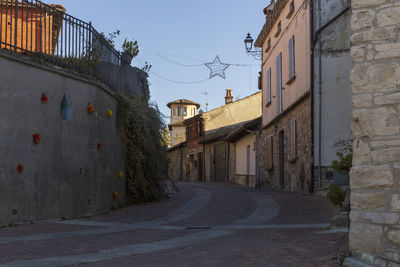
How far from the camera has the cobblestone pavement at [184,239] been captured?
5251mm

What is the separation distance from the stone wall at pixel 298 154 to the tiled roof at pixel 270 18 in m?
4.07

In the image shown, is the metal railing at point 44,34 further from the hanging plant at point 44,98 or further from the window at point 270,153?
the window at point 270,153

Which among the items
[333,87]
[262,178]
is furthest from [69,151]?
[262,178]

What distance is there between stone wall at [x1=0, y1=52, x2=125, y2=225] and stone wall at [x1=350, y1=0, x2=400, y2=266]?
19.5ft

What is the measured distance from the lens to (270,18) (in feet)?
66.2

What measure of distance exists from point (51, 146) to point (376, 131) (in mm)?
6482

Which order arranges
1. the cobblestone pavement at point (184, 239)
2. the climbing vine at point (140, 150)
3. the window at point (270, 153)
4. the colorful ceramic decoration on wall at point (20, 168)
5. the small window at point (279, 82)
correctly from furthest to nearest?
the window at point (270, 153) < the small window at point (279, 82) < the climbing vine at point (140, 150) < the colorful ceramic decoration on wall at point (20, 168) < the cobblestone pavement at point (184, 239)

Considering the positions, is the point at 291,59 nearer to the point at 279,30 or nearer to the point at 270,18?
the point at 279,30

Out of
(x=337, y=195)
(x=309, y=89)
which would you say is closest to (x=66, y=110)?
(x=337, y=195)

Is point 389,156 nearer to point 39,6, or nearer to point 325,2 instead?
point 39,6

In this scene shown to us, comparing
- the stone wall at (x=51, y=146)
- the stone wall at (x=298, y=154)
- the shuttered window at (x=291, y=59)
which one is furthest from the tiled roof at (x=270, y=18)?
the stone wall at (x=51, y=146)

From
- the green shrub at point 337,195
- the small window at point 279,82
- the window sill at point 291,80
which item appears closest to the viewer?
the green shrub at point 337,195

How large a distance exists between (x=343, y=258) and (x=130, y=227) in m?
4.41

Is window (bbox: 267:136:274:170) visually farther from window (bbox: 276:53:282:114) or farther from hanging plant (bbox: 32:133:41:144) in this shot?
hanging plant (bbox: 32:133:41:144)
